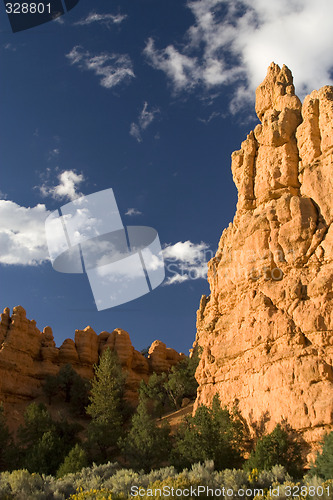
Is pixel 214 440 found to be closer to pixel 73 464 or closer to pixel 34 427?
pixel 73 464

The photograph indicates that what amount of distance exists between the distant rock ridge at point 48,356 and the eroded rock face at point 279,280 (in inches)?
1056

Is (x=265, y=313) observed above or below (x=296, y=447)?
above

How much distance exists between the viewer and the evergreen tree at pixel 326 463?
20141 mm

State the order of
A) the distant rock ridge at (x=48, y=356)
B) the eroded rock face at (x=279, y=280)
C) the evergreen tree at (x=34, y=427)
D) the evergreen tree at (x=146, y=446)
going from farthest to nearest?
the distant rock ridge at (x=48, y=356), the evergreen tree at (x=34, y=427), the evergreen tree at (x=146, y=446), the eroded rock face at (x=279, y=280)

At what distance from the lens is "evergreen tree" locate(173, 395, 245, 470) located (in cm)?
2838

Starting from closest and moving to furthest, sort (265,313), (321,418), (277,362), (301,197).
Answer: (321,418)
(277,362)
(265,313)
(301,197)

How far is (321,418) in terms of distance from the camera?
81.3 feet

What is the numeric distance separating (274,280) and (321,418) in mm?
10328

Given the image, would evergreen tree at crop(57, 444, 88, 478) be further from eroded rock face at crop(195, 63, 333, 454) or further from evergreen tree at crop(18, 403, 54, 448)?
eroded rock face at crop(195, 63, 333, 454)

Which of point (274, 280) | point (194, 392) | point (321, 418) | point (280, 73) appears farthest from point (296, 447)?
point (280, 73)

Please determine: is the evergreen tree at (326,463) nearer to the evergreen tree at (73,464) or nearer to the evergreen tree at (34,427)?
the evergreen tree at (73,464)

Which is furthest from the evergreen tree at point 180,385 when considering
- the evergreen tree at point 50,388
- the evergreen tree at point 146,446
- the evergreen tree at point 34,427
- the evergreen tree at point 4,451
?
the evergreen tree at point 4,451

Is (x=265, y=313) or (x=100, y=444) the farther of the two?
(x=100, y=444)

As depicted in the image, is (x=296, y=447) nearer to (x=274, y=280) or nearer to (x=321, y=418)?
(x=321, y=418)
